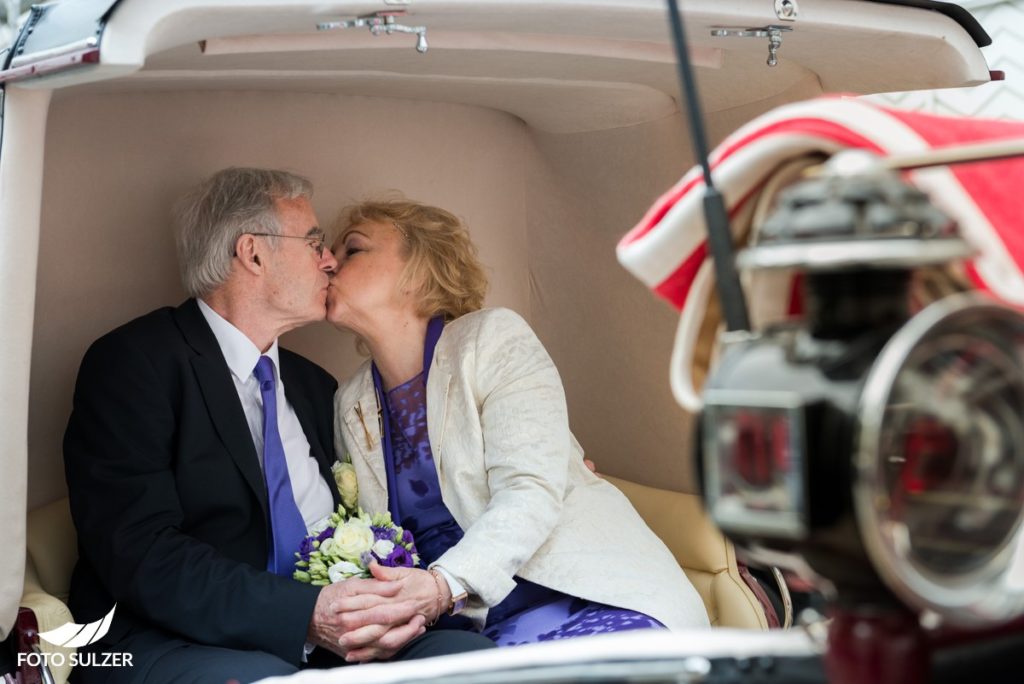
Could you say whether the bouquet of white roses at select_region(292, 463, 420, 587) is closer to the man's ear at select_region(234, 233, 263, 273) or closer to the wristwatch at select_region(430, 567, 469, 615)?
the wristwatch at select_region(430, 567, 469, 615)

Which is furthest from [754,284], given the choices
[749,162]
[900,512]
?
[900,512]

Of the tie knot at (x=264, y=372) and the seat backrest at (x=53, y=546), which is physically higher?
the tie knot at (x=264, y=372)

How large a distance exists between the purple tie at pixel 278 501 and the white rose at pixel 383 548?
236 mm

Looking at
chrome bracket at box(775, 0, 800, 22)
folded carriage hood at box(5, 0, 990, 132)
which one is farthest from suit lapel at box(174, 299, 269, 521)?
chrome bracket at box(775, 0, 800, 22)

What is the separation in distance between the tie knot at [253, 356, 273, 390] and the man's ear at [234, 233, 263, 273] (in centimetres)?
23

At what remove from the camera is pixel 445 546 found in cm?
286

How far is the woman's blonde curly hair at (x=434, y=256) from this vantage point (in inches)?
121

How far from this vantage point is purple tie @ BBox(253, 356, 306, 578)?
270cm

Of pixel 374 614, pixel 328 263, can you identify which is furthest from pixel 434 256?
pixel 374 614

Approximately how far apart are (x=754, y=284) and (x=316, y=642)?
177cm

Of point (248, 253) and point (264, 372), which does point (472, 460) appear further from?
point (248, 253)

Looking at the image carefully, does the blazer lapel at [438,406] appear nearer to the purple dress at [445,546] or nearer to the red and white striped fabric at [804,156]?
the purple dress at [445,546]

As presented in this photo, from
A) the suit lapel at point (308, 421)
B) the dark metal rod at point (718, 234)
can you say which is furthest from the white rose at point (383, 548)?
the dark metal rod at point (718, 234)

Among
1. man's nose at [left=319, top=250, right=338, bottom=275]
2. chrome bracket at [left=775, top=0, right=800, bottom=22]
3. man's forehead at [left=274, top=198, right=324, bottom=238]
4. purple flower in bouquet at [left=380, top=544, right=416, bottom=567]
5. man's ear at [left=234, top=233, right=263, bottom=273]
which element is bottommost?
purple flower in bouquet at [left=380, top=544, right=416, bottom=567]
